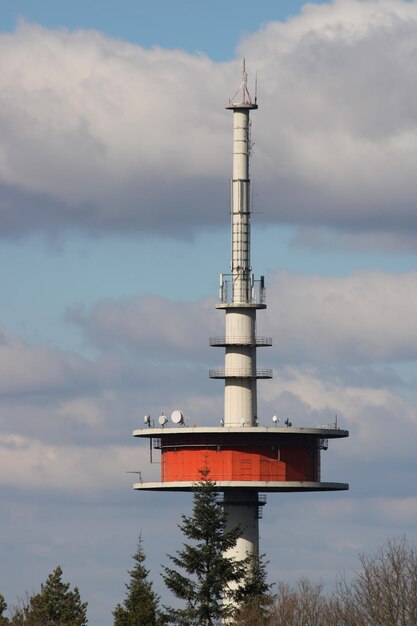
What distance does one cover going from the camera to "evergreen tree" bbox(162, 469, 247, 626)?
374 feet

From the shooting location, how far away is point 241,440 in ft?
447

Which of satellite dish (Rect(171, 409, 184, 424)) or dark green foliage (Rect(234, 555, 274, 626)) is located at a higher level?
satellite dish (Rect(171, 409, 184, 424))

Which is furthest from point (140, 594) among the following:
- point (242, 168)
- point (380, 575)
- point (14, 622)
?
point (242, 168)

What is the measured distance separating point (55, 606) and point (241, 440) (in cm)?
1531

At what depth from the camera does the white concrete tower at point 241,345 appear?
13762 centimetres

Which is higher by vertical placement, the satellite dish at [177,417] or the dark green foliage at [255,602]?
the satellite dish at [177,417]

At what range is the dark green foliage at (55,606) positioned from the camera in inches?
5315

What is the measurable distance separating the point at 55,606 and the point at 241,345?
19767mm

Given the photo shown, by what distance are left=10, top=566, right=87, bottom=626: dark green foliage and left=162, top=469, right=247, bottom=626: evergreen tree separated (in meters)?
20.7

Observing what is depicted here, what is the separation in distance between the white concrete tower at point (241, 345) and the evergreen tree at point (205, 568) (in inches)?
831

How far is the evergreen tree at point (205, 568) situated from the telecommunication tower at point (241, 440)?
1999cm

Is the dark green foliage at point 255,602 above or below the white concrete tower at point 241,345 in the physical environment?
below

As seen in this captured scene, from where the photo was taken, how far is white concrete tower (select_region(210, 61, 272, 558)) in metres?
138

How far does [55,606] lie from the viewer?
5349 inches
